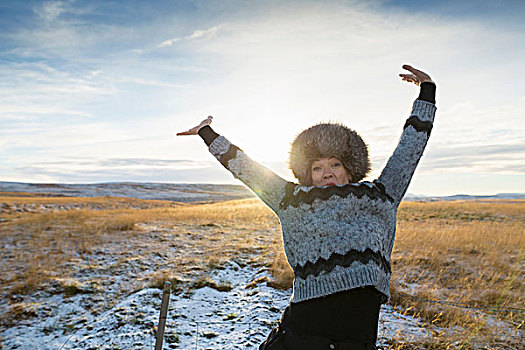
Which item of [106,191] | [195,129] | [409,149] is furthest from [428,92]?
[106,191]

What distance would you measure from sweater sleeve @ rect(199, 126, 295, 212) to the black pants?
72 centimetres

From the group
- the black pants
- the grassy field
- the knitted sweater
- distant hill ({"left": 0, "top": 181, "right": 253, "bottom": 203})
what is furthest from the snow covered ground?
distant hill ({"left": 0, "top": 181, "right": 253, "bottom": 203})

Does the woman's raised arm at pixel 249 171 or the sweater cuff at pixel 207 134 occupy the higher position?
the sweater cuff at pixel 207 134

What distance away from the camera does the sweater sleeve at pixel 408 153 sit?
2.21m

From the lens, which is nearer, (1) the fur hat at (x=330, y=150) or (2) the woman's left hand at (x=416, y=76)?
(1) the fur hat at (x=330, y=150)

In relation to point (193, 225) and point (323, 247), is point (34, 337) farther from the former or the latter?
point (193, 225)

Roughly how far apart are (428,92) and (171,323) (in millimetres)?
4852

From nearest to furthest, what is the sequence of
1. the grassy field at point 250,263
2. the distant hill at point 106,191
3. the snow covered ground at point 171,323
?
the snow covered ground at point 171,323 < the grassy field at point 250,263 < the distant hill at point 106,191

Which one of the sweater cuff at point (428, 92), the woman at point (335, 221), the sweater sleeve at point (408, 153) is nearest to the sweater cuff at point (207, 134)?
the woman at point (335, 221)

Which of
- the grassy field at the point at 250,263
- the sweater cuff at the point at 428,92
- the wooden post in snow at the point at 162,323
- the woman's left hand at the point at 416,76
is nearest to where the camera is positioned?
the sweater cuff at the point at 428,92

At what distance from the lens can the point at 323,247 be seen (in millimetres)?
1985

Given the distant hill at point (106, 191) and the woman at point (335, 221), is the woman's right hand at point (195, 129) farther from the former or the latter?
the distant hill at point (106, 191)

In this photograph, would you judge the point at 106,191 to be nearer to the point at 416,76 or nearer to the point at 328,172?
the point at 328,172

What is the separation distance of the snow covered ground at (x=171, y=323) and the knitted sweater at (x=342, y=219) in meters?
2.95
